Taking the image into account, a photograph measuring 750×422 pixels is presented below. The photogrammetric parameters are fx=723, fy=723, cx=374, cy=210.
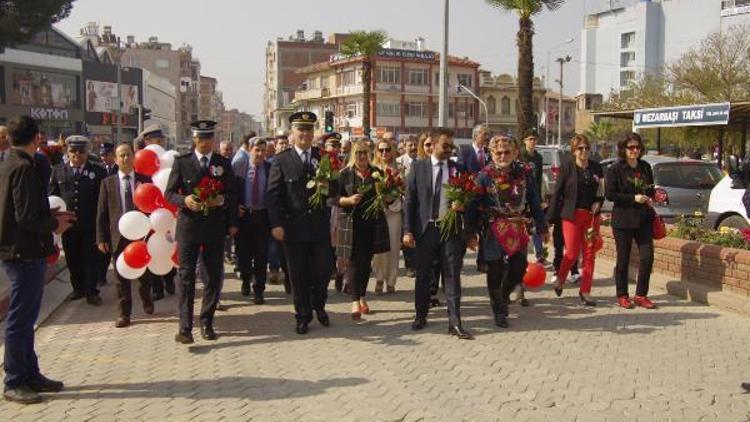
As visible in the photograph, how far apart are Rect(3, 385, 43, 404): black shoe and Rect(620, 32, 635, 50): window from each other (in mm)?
94262

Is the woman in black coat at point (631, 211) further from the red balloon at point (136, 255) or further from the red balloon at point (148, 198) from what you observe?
the red balloon at point (136, 255)

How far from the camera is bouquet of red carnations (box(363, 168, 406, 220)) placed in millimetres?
7398

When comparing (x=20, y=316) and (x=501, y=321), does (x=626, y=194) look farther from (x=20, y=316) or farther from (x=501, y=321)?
(x=20, y=316)

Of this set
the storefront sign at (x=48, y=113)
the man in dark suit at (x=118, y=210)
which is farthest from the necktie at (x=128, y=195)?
the storefront sign at (x=48, y=113)

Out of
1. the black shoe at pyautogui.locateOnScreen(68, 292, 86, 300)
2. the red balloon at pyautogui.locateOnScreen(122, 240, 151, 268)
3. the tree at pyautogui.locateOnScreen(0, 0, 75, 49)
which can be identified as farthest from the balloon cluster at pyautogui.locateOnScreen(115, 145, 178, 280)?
the tree at pyautogui.locateOnScreen(0, 0, 75, 49)

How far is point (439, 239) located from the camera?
23.0 feet

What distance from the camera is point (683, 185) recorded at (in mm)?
12805

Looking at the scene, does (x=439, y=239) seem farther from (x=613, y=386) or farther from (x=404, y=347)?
(x=613, y=386)

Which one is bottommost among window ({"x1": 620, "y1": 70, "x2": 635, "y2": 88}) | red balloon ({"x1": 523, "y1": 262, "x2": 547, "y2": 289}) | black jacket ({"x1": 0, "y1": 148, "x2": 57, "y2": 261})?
red balloon ({"x1": 523, "y1": 262, "x2": 547, "y2": 289})

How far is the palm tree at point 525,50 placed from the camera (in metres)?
17.9

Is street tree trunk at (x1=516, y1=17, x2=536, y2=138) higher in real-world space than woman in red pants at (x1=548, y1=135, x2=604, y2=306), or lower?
higher

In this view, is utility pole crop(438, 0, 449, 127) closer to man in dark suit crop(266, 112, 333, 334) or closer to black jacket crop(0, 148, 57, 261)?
man in dark suit crop(266, 112, 333, 334)

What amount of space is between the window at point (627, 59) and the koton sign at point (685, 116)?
77902 millimetres

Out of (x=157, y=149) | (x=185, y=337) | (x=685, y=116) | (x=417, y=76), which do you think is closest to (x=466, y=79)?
(x=417, y=76)
